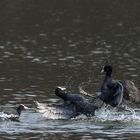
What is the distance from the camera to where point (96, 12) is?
182 ft

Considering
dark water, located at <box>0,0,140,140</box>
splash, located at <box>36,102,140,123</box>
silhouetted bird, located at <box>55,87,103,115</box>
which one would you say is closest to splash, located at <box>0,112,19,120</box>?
dark water, located at <box>0,0,140,140</box>

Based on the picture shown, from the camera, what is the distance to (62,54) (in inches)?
1583

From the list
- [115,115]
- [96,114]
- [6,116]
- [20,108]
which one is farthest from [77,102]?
[6,116]

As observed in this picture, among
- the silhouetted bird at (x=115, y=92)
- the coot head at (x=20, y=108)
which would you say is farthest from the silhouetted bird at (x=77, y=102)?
the coot head at (x=20, y=108)

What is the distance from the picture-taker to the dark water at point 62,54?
25422mm

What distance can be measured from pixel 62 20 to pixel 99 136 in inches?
1145

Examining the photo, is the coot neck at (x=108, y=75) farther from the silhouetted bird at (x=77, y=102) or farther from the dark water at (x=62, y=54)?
the dark water at (x=62, y=54)

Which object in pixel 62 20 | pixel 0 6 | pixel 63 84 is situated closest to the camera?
pixel 63 84

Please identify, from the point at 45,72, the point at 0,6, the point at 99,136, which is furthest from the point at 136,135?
the point at 0,6

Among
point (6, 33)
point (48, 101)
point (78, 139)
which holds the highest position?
point (6, 33)

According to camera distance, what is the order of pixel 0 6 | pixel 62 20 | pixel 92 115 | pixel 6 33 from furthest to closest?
pixel 0 6 < pixel 62 20 < pixel 6 33 < pixel 92 115

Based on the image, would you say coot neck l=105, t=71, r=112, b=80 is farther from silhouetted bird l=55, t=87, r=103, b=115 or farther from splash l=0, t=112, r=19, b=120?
splash l=0, t=112, r=19, b=120

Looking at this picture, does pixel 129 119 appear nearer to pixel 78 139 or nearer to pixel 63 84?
pixel 78 139

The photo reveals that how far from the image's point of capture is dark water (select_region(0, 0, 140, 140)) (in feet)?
83.4
